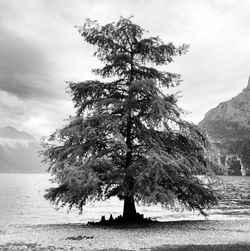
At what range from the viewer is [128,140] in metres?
26.2

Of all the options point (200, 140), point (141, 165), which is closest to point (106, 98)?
point (141, 165)

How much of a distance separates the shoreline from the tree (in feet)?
6.87

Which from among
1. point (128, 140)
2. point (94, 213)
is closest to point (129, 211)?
point (128, 140)

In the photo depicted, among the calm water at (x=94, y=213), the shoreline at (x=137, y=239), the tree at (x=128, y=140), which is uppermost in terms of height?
the tree at (x=128, y=140)

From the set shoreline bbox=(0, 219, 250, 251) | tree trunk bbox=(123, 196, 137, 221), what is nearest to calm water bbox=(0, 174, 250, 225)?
tree trunk bbox=(123, 196, 137, 221)

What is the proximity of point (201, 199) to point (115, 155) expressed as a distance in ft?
22.5

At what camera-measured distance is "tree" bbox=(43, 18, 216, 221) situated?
2212cm

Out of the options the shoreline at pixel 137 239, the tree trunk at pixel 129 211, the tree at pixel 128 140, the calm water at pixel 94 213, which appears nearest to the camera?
the shoreline at pixel 137 239

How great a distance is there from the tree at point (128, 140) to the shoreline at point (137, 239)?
2.09m

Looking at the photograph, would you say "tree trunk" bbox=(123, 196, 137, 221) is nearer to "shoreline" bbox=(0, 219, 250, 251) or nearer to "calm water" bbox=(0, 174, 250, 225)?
"shoreline" bbox=(0, 219, 250, 251)

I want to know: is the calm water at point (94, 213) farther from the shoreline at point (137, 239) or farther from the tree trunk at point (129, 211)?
the shoreline at point (137, 239)

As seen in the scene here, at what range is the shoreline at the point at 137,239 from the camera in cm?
1627

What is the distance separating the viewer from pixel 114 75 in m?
28.1

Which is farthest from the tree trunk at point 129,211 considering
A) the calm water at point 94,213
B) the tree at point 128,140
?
the calm water at point 94,213
